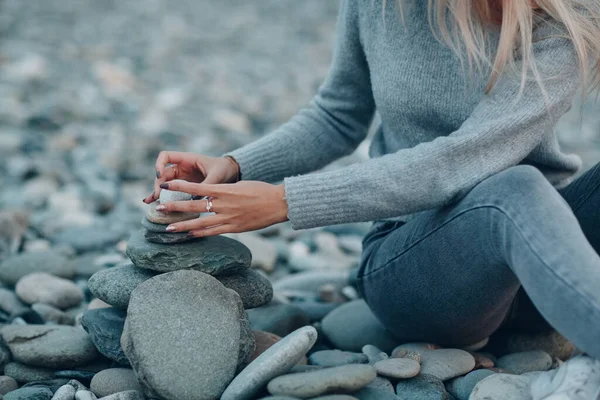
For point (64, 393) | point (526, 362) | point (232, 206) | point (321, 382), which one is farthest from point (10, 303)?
point (526, 362)

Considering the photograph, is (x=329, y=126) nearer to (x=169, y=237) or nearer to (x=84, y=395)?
(x=169, y=237)

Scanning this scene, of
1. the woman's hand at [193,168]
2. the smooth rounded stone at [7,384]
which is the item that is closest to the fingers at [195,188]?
the woman's hand at [193,168]

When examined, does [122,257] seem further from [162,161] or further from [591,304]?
[591,304]

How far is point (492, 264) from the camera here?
6.47 feet

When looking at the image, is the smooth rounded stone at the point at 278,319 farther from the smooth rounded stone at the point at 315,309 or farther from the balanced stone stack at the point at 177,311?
the balanced stone stack at the point at 177,311

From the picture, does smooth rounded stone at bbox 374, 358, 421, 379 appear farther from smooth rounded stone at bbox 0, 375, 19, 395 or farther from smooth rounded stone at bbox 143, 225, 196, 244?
smooth rounded stone at bbox 0, 375, 19, 395

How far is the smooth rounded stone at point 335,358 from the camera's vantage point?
2289mm

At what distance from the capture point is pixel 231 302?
2.09 metres

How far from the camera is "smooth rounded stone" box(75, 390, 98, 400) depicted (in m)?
1.99

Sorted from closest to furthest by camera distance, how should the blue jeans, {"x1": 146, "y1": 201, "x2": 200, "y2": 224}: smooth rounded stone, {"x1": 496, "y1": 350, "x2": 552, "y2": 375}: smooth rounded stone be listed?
1. the blue jeans
2. {"x1": 146, "y1": 201, "x2": 200, "y2": 224}: smooth rounded stone
3. {"x1": 496, "y1": 350, "x2": 552, "y2": 375}: smooth rounded stone

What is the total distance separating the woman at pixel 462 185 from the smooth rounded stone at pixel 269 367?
330mm

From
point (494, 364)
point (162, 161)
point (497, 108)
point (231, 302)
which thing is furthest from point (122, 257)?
point (497, 108)

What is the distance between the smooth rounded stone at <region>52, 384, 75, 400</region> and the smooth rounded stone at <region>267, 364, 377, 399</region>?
0.59 metres

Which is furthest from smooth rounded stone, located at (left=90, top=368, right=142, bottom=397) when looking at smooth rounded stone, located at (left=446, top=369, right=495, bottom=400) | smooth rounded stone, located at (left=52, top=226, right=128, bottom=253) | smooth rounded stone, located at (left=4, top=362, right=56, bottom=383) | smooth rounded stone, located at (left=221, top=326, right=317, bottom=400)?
smooth rounded stone, located at (left=52, top=226, right=128, bottom=253)
